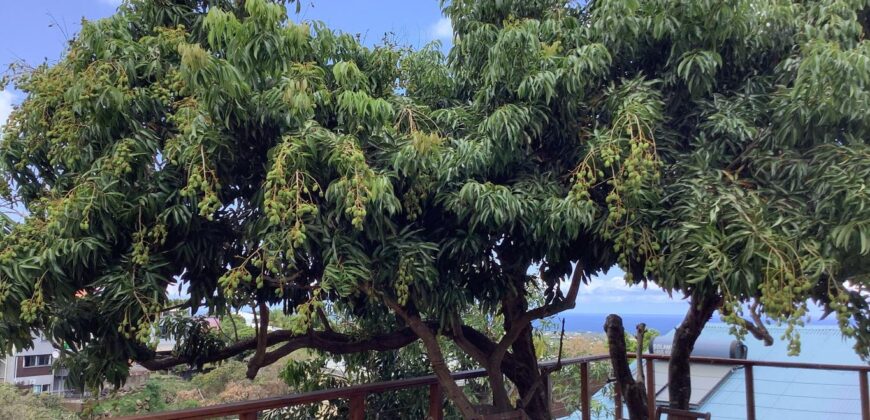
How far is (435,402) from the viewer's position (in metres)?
3.67

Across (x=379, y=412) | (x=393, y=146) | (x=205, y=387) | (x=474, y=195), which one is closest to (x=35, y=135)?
(x=393, y=146)

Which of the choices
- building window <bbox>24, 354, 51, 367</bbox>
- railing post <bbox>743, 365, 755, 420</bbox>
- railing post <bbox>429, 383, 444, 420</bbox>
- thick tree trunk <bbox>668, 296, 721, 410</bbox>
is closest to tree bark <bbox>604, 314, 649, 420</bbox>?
thick tree trunk <bbox>668, 296, 721, 410</bbox>

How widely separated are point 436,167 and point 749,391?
3.17 meters

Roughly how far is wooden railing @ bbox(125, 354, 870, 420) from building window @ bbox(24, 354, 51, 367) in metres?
1.99

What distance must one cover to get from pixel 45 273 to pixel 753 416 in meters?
4.44

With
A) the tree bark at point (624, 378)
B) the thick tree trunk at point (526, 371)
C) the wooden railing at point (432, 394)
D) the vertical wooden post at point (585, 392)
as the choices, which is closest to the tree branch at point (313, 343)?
the wooden railing at point (432, 394)

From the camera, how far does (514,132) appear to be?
2730 millimetres

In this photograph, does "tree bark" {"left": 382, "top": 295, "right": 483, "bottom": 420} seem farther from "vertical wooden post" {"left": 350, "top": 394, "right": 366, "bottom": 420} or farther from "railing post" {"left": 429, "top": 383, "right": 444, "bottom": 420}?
"vertical wooden post" {"left": 350, "top": 394, "right": 366, "bottom": 420}

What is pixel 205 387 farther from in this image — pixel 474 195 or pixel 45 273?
pixel 474 195

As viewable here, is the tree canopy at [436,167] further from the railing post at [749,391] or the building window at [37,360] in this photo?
the railing post at [749,391]

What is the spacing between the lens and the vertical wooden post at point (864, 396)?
398cm

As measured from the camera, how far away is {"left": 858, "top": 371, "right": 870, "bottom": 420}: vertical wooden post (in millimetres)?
3977

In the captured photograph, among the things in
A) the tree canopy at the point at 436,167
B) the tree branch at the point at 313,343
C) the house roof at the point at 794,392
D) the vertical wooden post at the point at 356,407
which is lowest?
the house roof at the point at 794,392

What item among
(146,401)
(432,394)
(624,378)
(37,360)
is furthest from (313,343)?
(37,360)
